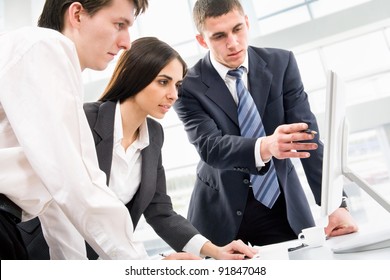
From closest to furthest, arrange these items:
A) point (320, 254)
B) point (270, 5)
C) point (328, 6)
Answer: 1. point (320, 254)
2. point (328, 6)
3. point (270, 5)

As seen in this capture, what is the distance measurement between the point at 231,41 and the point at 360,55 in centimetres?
441

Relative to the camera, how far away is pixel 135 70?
157 cm

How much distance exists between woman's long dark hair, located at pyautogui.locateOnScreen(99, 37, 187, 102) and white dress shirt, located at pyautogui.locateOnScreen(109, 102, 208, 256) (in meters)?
0.08

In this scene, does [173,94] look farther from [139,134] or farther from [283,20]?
[283,20]

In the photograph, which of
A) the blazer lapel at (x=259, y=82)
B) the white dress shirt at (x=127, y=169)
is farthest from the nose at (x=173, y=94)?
the blazer lapel at (x=259, y=82)

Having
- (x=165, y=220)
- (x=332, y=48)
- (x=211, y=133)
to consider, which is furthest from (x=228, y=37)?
(x=332, y=48)

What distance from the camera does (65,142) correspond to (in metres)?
0.68

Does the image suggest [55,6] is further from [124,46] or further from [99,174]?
[99,174]

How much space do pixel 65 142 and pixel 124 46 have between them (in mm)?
620

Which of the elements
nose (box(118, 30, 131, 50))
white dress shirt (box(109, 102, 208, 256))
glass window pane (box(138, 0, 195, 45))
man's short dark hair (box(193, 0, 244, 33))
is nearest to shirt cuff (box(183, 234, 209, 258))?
white dress shirt (box(109, 102, 208, 256))

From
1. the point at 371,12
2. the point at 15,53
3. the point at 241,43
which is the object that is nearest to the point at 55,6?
the point at 15,53

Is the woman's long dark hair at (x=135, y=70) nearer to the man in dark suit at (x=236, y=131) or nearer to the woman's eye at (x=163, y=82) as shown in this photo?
the woman's eye at (x=163, y=82)

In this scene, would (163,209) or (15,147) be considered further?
(163,209)

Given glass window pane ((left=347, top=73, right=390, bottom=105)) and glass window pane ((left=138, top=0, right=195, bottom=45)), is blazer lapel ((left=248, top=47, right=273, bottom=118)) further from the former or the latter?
glass window pane ((left=347, top=73, right=390, bottom=105))
